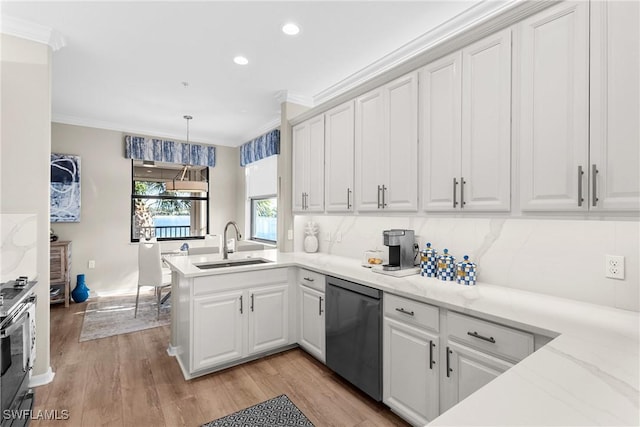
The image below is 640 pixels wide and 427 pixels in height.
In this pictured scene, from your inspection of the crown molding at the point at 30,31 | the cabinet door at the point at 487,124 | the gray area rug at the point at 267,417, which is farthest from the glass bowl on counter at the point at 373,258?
the crown molding at the point at 30,31

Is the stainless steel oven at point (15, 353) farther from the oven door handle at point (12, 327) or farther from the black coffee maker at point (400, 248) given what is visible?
the black coffee maker at point (400, 248)

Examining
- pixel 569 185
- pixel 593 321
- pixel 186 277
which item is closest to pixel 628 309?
pixel 593 321

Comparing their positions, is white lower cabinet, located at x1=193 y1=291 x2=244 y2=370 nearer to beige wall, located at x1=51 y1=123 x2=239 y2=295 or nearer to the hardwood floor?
the hardwood floor

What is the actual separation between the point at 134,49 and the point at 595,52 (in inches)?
131

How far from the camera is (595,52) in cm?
147

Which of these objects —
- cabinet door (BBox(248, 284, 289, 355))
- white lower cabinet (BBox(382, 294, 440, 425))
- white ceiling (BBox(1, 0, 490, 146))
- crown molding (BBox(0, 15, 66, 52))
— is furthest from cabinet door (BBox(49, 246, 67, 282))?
white lower cabinet (BBox(382, 294, 440, 425))

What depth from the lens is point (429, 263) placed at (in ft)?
7.79

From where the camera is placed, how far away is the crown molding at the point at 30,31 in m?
2.39

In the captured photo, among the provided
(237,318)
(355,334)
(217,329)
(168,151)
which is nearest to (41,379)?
(217,329)

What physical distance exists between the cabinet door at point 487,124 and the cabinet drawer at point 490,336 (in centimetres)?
68

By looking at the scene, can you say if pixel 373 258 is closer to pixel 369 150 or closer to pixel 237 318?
pixel 369 150

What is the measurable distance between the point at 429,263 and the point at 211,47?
8.52 ft

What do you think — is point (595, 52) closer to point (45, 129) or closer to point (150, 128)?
point (45, 129)

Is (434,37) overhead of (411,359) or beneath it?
overhead
